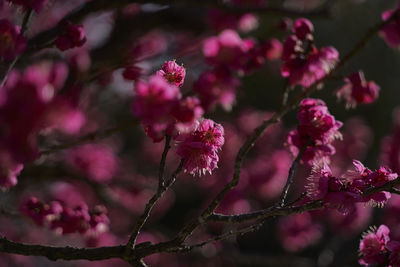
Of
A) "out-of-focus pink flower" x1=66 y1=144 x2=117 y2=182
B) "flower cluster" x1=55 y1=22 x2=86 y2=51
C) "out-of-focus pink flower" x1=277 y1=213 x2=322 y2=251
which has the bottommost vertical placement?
"out-of-focus pink flower" x1=277 y1=213 x2=322 y2=251

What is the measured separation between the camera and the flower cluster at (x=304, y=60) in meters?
1.57

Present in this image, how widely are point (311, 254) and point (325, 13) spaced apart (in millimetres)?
3515

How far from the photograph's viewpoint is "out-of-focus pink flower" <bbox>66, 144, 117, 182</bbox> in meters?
3.24

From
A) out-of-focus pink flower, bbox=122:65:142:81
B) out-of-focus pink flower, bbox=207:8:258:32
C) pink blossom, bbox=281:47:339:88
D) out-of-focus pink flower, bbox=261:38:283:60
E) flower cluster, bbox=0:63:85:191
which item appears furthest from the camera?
out-of-focus pink flower, bbox=207:8:258:32

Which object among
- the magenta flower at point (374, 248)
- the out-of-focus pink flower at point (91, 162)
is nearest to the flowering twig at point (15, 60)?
the magenta flower at point (374, 248)

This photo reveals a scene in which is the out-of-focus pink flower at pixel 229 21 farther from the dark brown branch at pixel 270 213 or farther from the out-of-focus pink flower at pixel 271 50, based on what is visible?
the dark brown branch at pixel 270 213

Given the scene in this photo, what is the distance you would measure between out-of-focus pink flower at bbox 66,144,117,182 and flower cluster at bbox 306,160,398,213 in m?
2.20

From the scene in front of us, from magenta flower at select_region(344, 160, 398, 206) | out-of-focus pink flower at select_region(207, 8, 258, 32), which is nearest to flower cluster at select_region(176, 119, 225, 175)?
magenta flower at select_region(344, 160, 398, 206)

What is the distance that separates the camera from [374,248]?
55.1 inches

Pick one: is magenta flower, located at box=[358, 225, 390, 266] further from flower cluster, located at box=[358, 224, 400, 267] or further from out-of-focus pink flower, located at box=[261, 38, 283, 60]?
out-of-focus pink flower, located at box=[261, 38, 283, 60]

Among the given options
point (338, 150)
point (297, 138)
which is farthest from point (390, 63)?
point (297, 138)

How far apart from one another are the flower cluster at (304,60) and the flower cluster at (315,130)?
0.37ft

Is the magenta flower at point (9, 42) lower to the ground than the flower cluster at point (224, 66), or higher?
higher

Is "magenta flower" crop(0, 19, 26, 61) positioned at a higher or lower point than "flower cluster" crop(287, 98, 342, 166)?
higher
